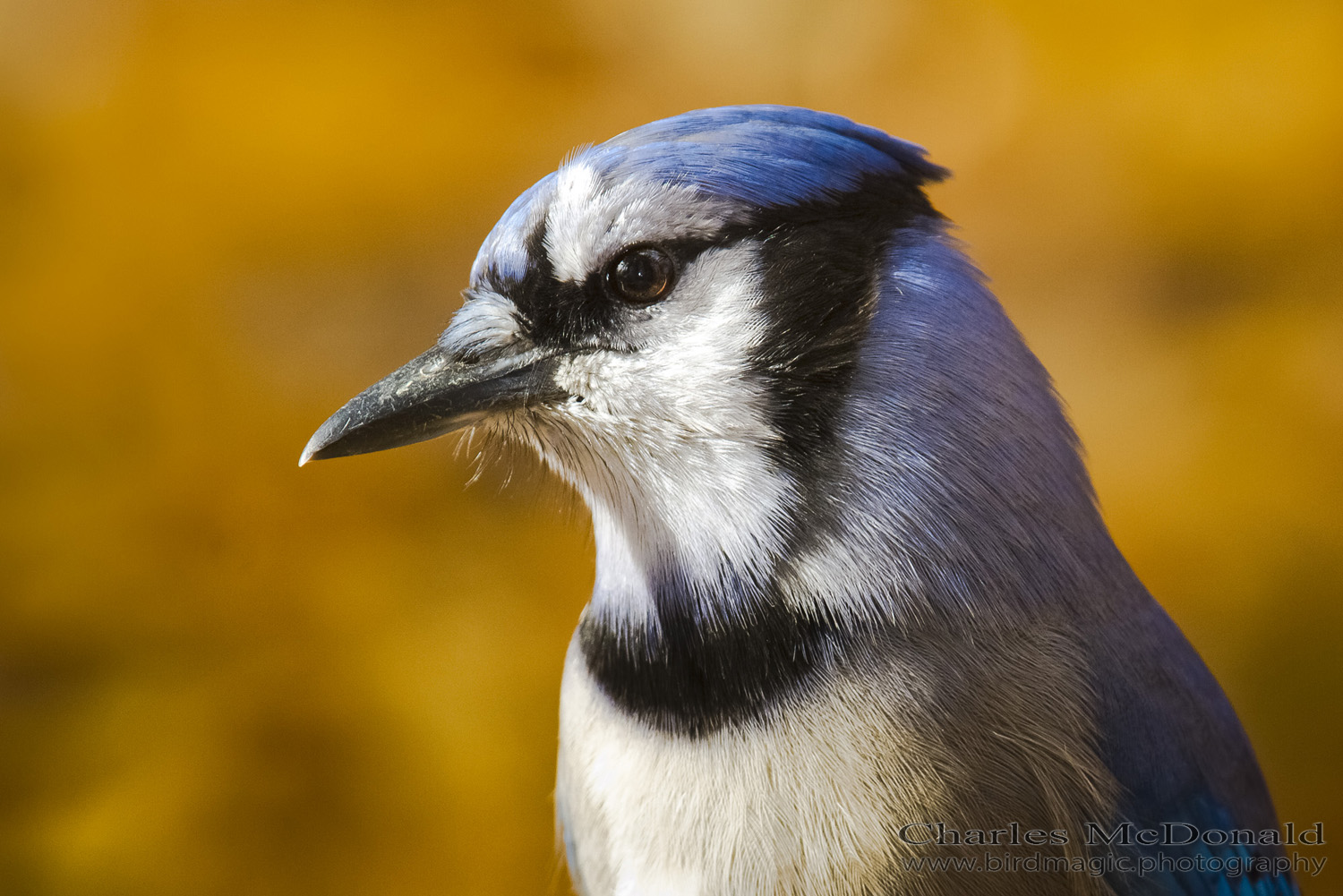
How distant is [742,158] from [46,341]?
1.11 metres

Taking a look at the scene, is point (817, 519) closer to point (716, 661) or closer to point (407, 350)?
point (716, 661)

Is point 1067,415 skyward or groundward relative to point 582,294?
groundward

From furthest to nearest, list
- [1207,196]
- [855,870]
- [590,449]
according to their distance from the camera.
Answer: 1. [1207,196]
2. [590,449]
3. [855,870]

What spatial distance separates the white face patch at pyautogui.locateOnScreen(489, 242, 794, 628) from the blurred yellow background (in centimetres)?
57

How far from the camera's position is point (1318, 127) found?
1.33m

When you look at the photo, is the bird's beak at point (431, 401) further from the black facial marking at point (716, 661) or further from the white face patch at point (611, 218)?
the black facial marking at point (716, 661)

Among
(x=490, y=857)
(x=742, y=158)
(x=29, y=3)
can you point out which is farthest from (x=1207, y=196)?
(x=29, y=3)

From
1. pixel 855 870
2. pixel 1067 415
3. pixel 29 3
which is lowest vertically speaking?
pixel 855 870

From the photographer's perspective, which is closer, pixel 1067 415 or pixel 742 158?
pixel 742 158

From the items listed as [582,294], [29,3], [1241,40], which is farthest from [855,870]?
[29,3]

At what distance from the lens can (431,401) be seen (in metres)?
0.77

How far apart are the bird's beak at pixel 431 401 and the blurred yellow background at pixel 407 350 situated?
0.51 m

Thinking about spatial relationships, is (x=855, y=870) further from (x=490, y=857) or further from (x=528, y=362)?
(x=490, y=857)

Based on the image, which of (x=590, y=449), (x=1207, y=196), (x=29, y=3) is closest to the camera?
(x=590, y=449)
